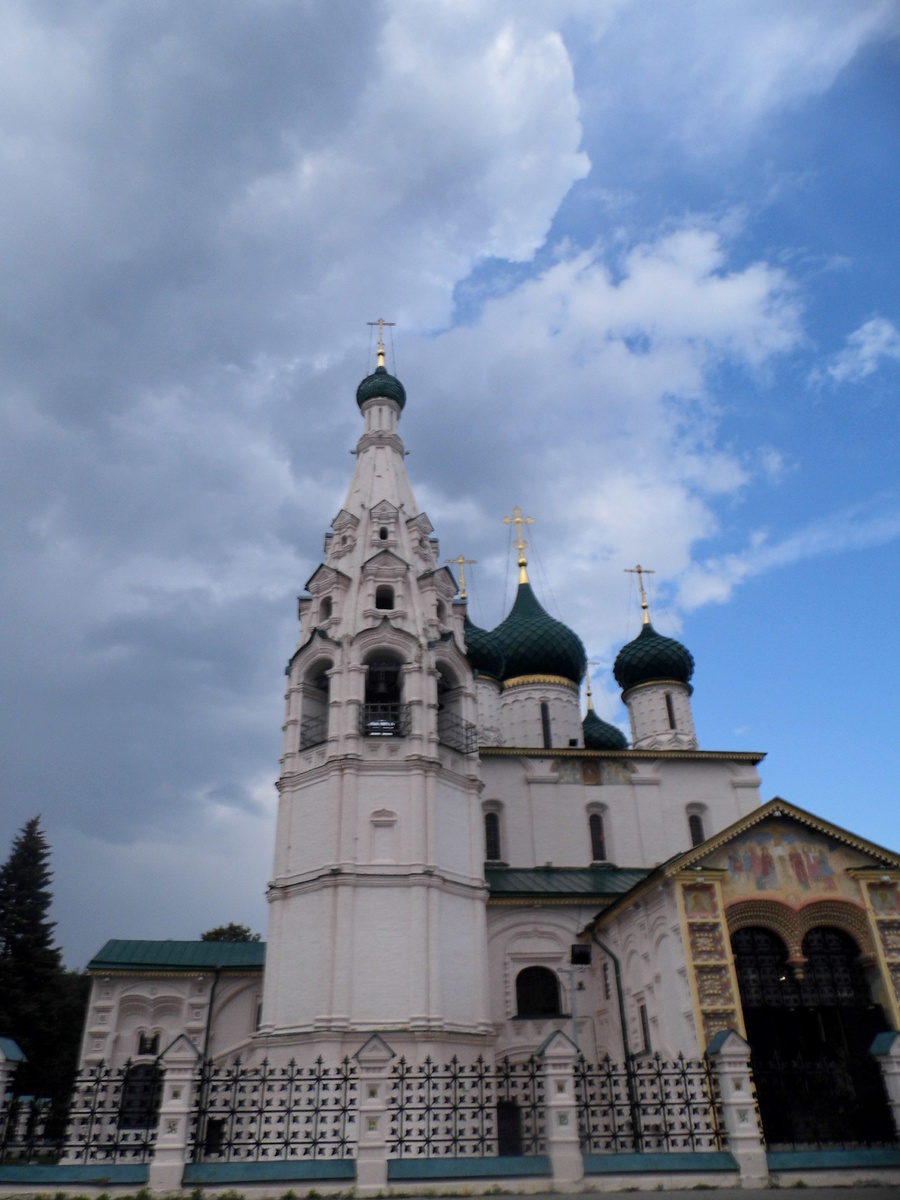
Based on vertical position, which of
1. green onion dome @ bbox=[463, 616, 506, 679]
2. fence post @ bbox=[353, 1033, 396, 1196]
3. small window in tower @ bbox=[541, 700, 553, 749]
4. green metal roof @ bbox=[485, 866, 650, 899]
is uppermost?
green onion dome @ bbox=[463, 616, 506, 679]

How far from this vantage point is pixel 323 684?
21.5 m

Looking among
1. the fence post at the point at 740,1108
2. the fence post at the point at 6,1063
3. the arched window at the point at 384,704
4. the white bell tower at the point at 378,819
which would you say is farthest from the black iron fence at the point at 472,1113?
the arched window at the point at 384,704

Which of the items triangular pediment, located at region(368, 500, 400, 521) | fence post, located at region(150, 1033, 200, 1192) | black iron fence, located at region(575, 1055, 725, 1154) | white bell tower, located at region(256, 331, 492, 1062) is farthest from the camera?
triangular pediment, located at region(368, 500, 400, 521)

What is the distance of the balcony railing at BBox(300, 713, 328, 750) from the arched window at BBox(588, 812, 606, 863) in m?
8.43

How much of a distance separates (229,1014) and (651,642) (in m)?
17.0

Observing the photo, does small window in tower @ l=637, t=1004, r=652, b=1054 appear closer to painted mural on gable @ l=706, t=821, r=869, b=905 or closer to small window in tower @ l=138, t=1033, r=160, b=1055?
painted mural on gable @ l=706, t=821, r=869, b=905

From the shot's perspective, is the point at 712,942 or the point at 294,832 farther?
the point at 294,832

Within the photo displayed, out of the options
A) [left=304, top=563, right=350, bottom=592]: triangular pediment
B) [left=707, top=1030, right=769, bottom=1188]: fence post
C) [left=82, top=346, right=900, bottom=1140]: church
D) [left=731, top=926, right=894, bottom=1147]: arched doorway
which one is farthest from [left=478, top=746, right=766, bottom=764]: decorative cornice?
[left=707, top=1030, right=769, bottom=1188]: fence post

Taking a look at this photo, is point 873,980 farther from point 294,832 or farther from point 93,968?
point 93,968

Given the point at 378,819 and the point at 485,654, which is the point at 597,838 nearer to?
the point at 485,654

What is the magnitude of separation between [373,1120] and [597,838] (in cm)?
1522

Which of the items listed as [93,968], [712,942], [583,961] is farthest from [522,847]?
[93,968]

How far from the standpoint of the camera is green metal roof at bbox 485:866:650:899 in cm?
2105

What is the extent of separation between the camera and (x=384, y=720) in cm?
2056
